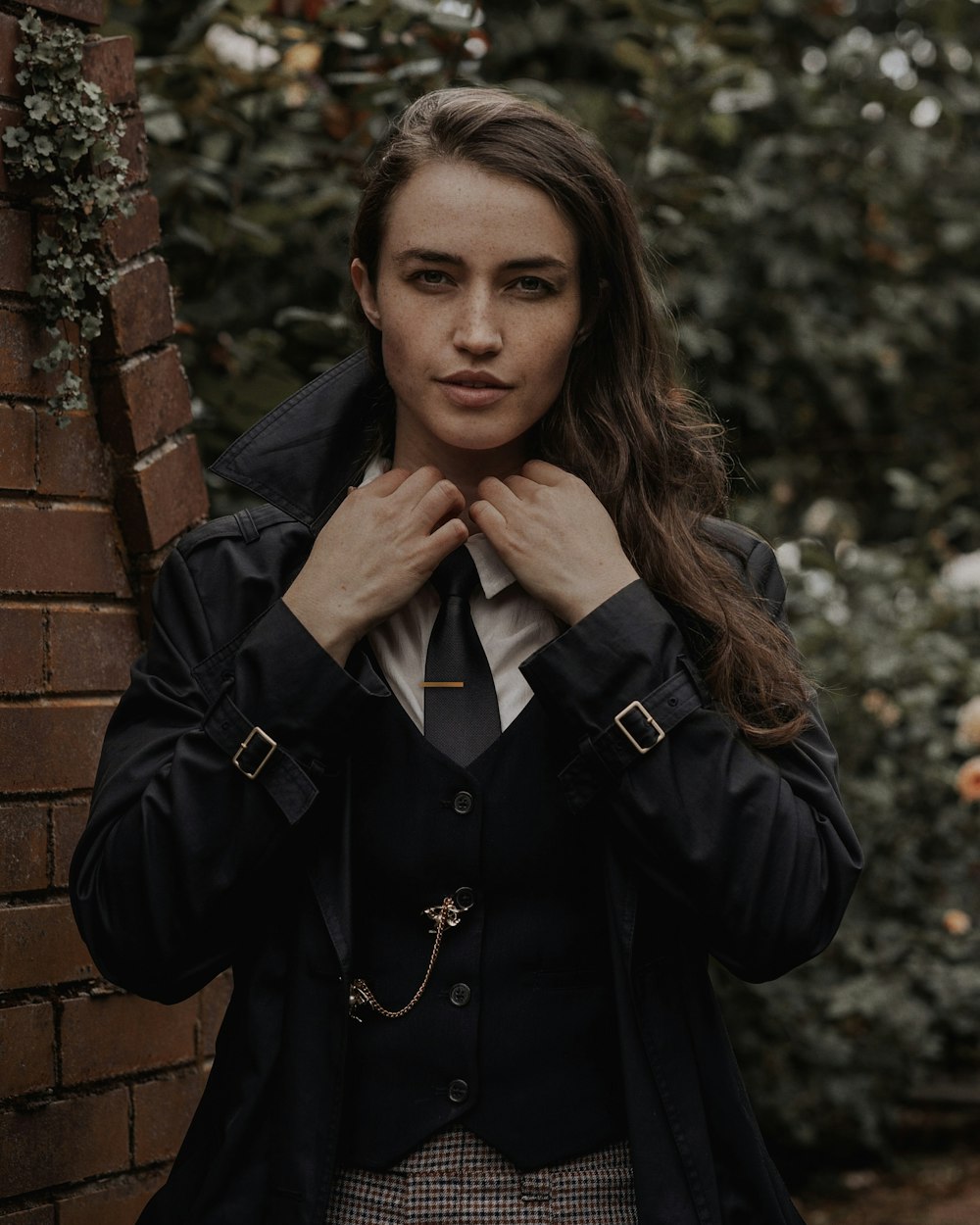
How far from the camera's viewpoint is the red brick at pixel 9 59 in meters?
2.04

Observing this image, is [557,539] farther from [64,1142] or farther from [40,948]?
[64,1142]

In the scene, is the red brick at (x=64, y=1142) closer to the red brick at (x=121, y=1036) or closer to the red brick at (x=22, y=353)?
the red brick at (x=121, y=1036)

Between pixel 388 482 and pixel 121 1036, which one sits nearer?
pixel 388 482

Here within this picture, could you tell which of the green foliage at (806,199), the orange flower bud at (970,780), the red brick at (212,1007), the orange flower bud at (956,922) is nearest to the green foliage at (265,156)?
the green foliage at (806,199)

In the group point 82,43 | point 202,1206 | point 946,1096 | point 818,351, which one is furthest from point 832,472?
point 202,1206

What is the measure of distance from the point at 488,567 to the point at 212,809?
1.54 feet

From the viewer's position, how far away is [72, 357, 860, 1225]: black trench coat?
70.4 inches

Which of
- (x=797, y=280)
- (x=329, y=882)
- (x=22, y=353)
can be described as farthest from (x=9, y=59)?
(x=797, y=280)

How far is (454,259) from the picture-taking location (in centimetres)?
192

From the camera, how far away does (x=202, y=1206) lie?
1.85m

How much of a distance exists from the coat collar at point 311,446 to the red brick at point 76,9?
578mm

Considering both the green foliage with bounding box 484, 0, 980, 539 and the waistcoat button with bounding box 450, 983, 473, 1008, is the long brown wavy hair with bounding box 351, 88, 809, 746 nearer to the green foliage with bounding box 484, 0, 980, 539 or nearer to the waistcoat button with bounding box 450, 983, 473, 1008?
the waistcoat button with bounding box 450, 983, 473, 1008

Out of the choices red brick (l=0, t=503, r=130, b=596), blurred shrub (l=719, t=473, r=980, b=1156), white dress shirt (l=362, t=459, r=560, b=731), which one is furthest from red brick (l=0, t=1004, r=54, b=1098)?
blurred shrub (l=719, t=473, r=980, b=1156)

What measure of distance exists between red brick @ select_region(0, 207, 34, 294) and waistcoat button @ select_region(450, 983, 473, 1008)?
105 cm
